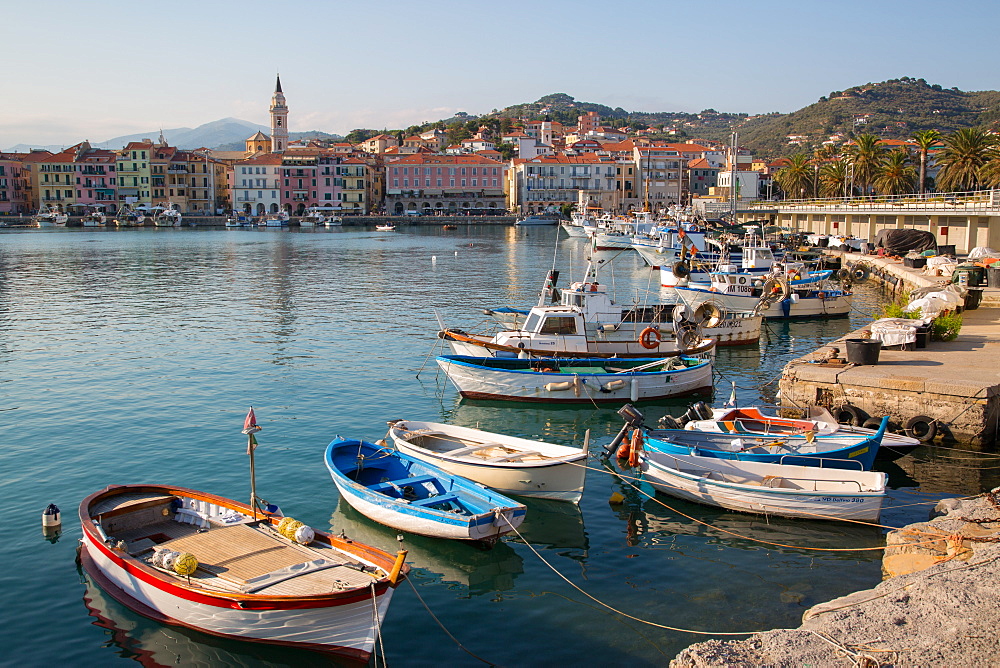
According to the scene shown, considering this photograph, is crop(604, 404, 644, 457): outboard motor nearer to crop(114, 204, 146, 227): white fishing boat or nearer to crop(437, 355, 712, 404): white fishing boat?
crop(437, 355, 712, 404): white fishing boat

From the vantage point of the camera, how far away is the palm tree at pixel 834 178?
286 ft

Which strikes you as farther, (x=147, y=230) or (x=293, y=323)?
(x=147, y=230)

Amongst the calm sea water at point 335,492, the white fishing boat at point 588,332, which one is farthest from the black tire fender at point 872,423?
the white fishing boat at point 588,332

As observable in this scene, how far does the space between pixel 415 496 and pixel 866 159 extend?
7438 cm

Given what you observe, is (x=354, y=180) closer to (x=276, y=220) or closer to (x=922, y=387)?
(x=276, y=220)

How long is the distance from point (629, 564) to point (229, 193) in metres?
145

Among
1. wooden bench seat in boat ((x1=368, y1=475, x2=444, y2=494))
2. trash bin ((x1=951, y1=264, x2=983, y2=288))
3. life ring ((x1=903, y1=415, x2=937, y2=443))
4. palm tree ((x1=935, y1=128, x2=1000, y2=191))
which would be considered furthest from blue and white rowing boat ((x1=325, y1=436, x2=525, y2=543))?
palm tree ((x1=935, y1=128, x2=1000, y2=191))

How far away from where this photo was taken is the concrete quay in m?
17.2

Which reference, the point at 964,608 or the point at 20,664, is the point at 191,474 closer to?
the point at 20,664

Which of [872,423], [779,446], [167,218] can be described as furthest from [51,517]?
[167,218]

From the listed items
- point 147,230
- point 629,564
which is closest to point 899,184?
point 629,564

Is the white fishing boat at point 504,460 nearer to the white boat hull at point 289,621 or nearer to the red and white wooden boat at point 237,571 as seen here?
the red and white wooden boat at point 237,571

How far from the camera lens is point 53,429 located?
→ 19.7 m

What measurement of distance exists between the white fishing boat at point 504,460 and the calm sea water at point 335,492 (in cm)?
50
